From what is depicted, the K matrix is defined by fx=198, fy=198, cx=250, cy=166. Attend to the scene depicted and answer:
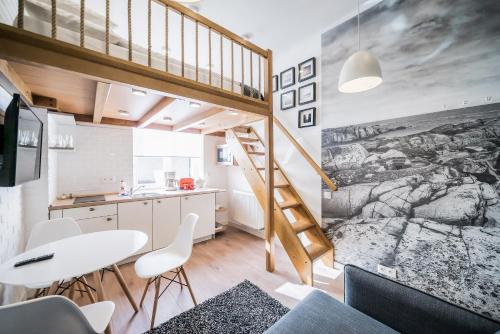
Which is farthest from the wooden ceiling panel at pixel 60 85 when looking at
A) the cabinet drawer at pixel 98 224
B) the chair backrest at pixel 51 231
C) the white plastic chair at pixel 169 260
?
the white plastic chair at pixel 169 260

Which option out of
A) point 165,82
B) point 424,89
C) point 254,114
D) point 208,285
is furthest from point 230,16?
point 208,285

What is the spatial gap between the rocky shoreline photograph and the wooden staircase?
1.04ft

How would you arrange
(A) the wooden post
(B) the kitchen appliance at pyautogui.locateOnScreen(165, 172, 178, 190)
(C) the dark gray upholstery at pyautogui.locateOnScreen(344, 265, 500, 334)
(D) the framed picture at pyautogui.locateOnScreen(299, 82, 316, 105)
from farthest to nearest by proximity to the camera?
(B) the kitchen appliance at pyautogui.locateOnScreen(165, 172, 178, 190), (D) the framed picture at pyautogui.locateOnScreen(299, 82, 316, 105), (A) the wooden post, (C) the dark gray upholstery at pyautogui.locateOnScreen(344, 265, 500, 334)

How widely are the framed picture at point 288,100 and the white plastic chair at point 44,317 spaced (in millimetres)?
3131

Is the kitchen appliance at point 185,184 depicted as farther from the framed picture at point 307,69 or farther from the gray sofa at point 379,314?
the gray sofa at point 379,314

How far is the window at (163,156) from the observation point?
3689 mm

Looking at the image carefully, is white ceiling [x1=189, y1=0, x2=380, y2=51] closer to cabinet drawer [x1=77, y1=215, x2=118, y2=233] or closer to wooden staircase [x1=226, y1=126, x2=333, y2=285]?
wooden staircase [x1=226, y1=126, x2=333, y2=285]

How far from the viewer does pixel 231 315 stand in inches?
71.6

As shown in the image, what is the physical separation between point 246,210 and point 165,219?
4.87 ft

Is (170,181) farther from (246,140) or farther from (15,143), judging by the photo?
(15,143)

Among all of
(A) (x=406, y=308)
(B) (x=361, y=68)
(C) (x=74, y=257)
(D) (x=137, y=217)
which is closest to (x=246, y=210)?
(D) (x=137, y=217)

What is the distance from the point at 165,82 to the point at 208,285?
2.17m

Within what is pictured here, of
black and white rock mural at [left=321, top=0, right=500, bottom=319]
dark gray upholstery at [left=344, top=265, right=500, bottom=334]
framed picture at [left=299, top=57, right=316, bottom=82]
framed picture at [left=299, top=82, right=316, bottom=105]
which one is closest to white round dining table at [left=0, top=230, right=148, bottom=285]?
dark gray upholstery at [left=344, top=265, right=500, bottom=334]

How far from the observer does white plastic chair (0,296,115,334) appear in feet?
2.55
